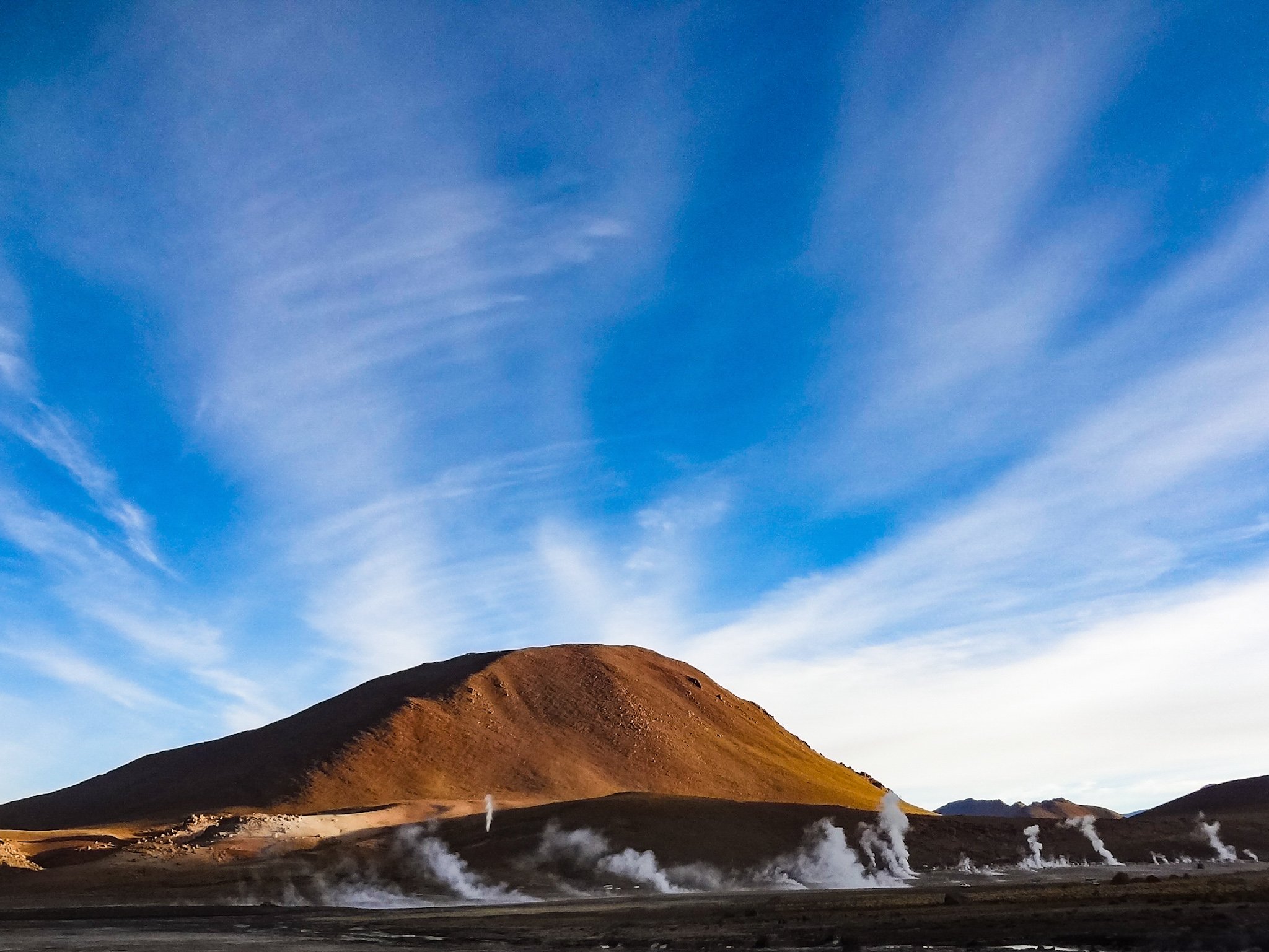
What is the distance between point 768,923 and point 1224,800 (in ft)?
550

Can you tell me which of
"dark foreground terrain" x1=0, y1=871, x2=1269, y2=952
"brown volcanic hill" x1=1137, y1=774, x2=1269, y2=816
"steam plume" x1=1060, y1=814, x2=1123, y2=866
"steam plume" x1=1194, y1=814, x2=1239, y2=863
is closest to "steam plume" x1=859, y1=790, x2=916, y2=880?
"steam plume" x1=1060, y1=814, x2=1123, y2=866

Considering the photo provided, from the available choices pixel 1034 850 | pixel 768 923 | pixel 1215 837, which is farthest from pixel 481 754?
pixel 768 923

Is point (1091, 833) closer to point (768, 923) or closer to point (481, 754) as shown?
point (481, 754)

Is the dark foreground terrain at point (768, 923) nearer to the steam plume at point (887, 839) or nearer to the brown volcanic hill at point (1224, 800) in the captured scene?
the steam plume at point (887, 839)

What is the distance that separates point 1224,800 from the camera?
168m

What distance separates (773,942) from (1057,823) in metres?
98.9

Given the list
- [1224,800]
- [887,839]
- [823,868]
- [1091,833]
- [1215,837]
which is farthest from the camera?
[1224,800]

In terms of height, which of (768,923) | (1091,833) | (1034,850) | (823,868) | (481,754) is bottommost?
(768,923)

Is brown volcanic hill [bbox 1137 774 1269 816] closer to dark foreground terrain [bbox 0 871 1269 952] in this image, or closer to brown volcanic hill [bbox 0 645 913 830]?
brown volcanic hill [bbox 0 645 913 830]

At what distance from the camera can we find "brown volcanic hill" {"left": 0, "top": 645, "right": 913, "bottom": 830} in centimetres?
12644

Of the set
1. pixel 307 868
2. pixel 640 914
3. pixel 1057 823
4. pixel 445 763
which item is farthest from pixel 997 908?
pixel 445 763

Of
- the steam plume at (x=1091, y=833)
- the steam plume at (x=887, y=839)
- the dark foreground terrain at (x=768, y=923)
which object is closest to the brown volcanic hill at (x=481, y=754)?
the steam plume at (x=1091, y=833)

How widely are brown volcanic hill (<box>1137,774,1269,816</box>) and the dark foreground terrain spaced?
123935 mm

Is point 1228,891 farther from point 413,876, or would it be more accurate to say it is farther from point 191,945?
point 413,876
